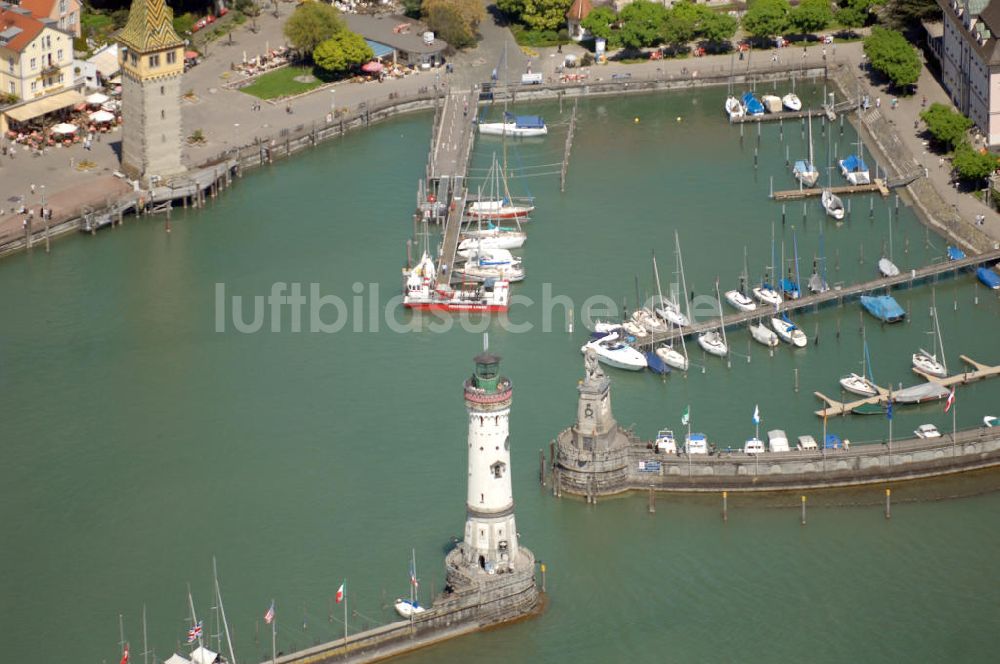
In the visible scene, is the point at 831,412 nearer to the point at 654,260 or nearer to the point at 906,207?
the point at 654,260

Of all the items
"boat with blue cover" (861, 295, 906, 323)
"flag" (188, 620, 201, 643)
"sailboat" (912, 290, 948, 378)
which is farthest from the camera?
"boat with blue cover" (861, 295, 906, 323)

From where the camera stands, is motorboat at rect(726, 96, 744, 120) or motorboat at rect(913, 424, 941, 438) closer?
motorboat at rect(913, 424, 941, 438)

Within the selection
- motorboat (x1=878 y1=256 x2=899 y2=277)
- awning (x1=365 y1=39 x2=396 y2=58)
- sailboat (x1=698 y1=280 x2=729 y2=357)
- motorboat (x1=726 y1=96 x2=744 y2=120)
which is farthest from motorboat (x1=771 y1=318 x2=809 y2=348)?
awning (x1=365 y1=39 x2=396 y2=58)

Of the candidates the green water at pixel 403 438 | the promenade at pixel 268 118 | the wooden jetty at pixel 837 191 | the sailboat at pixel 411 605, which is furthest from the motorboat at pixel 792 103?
the sailboat at pixel 411 605

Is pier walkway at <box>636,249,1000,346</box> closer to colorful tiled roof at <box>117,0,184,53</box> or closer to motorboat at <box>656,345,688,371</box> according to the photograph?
motorboat at <box>656,345,688,371</box>

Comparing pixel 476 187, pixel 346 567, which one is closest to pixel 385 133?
pixel 476 187

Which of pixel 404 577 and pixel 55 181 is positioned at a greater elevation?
pixel 55 181

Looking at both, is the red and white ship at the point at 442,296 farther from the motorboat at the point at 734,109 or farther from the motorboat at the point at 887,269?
the motorboat at the point at 734,109
